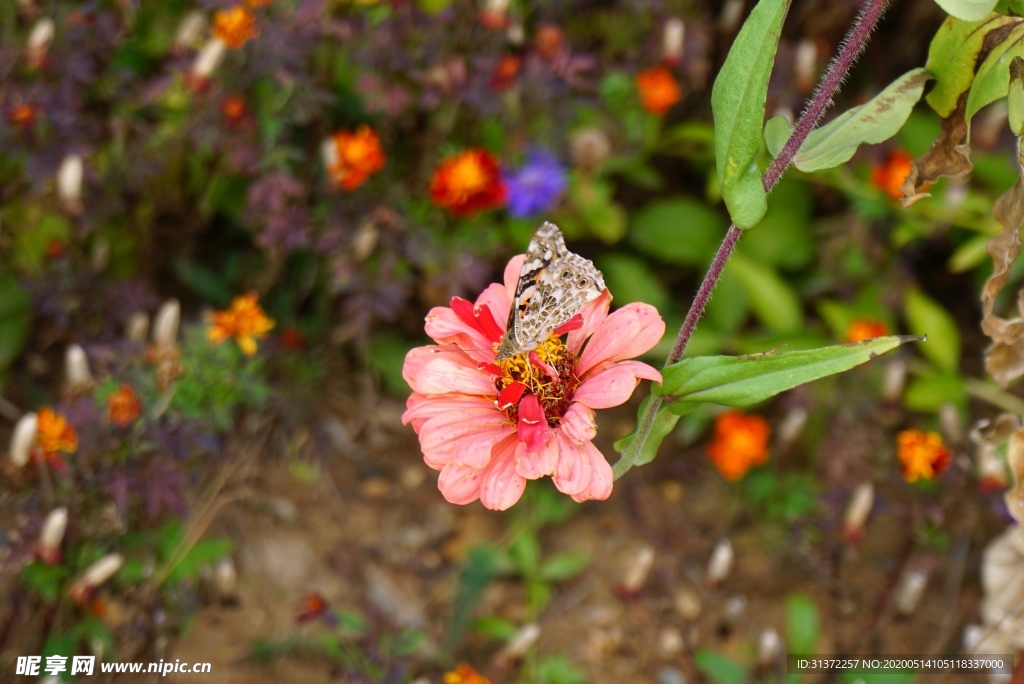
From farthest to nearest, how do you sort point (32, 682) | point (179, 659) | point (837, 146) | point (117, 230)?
point (117, 230) → point (179, 659) → point (32, 682) → point (837, 146)

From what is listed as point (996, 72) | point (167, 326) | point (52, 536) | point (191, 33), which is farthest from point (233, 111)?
point (996, 72)

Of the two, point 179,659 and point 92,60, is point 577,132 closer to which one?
point 92,60

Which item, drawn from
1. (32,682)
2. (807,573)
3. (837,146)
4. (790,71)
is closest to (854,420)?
(807,573)

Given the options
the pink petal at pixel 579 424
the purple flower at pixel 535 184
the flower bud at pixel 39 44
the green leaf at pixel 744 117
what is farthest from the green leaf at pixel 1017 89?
the flower bud at pixel 39 44

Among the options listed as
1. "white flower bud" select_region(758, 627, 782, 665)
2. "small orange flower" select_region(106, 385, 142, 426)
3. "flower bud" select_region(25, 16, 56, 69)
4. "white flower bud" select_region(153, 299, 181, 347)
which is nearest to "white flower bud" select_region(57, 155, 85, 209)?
"flower bud" select_region(25, 16, 56, 69)

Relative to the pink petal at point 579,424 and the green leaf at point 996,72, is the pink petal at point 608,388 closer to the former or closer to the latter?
the pink petal at point 579,424
